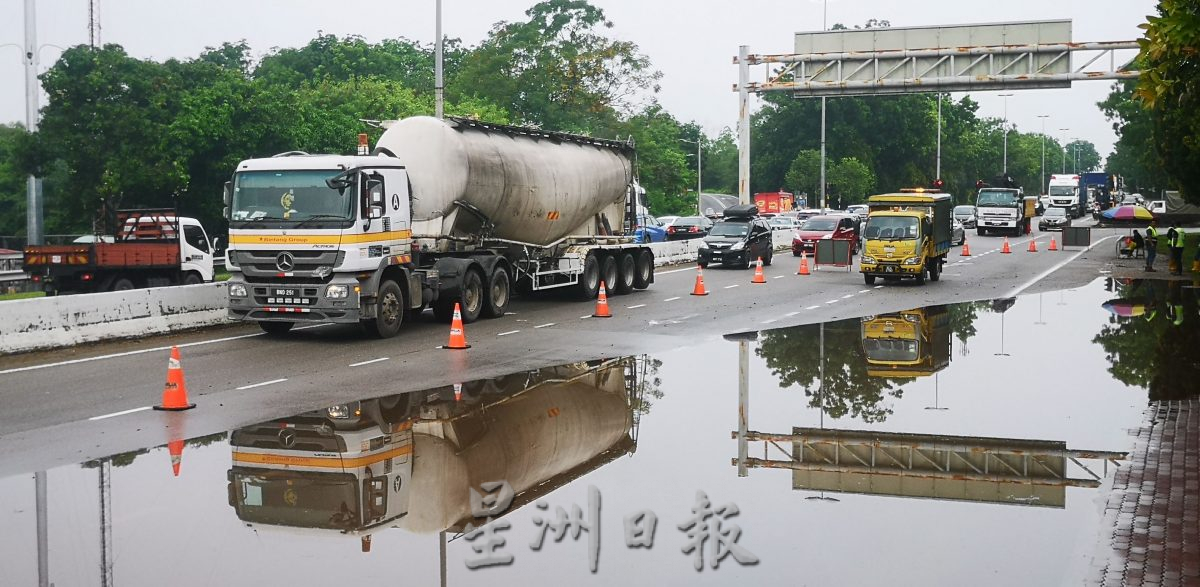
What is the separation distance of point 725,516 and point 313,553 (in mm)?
3099

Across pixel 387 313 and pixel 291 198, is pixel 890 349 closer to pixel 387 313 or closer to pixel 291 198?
pixel 387 313

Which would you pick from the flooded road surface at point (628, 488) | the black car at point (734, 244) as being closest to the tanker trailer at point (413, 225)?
the flooded road surface at point (628, 488)

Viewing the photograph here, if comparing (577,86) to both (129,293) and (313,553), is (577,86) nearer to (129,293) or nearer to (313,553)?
(129,293)

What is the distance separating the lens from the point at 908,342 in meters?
21.4

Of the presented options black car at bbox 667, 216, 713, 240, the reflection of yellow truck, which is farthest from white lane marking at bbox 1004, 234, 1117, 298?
black car at bbox 667, 216, 713, 240

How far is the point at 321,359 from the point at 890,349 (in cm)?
912

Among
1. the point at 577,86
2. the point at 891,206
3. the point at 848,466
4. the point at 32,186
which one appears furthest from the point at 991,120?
the point at 848,466

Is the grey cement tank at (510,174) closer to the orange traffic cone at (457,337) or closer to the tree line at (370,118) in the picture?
the orange traffic cone at (457,337)

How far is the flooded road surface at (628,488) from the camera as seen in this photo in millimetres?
8258

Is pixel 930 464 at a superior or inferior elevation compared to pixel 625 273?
inferior

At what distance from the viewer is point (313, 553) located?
28.0ft

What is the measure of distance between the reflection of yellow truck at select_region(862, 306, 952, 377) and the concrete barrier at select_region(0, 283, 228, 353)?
1179 centimetres

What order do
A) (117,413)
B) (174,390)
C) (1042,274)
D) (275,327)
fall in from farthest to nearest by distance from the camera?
(1042,274) < (275,327) < (174,390) < (117,413)

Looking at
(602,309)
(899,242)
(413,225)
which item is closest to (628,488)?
(413,225)
